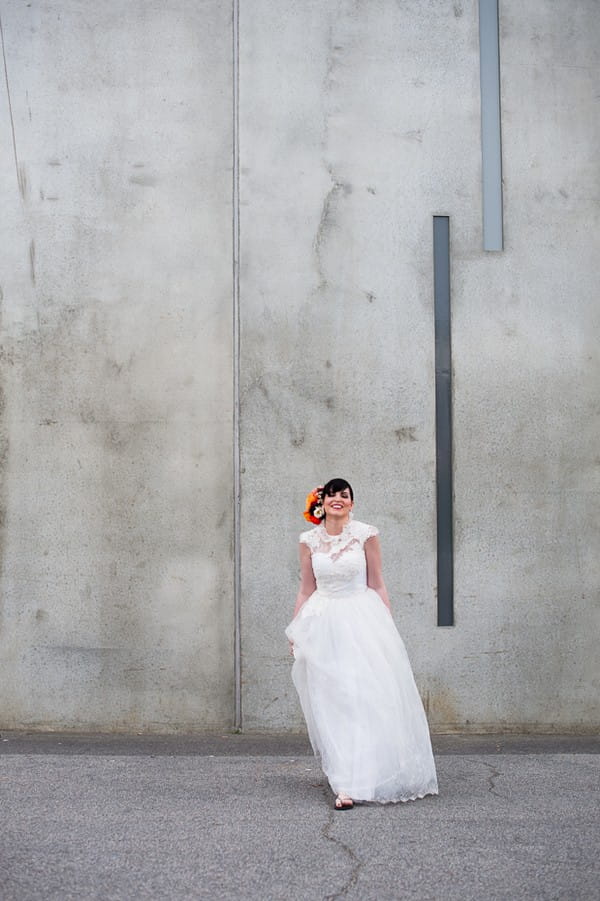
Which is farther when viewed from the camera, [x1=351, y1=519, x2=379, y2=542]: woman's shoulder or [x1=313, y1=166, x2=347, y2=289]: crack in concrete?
[x1=313, y1=166, x2=347, y2=289]: crack in concrete

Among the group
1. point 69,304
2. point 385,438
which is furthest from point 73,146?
point 385,438

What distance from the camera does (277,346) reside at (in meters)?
9.47

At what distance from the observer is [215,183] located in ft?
31.5

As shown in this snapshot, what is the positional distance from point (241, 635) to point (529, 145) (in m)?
4.96

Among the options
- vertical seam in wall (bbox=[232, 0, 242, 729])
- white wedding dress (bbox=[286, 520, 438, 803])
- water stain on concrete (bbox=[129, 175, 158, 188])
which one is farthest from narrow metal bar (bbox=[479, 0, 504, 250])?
white wedding dress (bbox=[286, 520, 438, 803])

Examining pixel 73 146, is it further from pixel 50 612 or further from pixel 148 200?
pixel 50 612

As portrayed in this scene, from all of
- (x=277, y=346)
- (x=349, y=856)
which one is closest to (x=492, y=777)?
(x=349, y=856)

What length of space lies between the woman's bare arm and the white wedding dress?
0.06 meters

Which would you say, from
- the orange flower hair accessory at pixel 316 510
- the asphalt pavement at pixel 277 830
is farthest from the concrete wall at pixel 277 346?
the orange flower hair accessory at pixel 316 510

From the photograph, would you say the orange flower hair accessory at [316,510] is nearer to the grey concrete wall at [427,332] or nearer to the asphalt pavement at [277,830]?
the asphalt pavement at [277,830]

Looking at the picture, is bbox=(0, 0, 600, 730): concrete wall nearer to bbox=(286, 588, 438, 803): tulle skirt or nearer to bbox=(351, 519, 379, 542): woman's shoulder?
bbox=(351, 519, 379, 542): woman's shoulder

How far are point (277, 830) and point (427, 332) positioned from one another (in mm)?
5083

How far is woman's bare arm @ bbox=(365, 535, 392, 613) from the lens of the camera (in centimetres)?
704

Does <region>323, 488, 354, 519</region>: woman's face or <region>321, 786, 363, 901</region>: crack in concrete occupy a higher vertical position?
<region>323, 488, 354, 519</region>: woman's face
